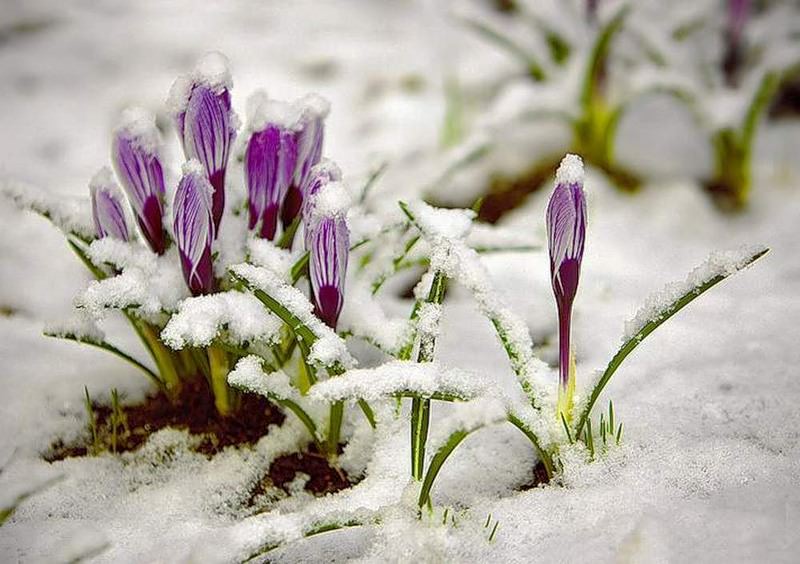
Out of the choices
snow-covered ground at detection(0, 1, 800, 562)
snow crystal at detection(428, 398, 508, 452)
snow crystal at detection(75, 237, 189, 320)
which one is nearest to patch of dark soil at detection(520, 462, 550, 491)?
snow-covered ground at detection(0, 1, 800, 562)

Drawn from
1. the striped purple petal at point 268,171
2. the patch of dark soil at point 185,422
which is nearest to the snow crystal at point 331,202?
the striped purple petal at point 268,171

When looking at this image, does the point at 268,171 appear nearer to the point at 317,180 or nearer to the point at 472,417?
the point at 317,180

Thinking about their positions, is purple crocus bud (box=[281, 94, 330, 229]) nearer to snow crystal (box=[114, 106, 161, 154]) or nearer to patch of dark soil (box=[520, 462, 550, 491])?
snow crystal (box=[114, 106, 161, 154])

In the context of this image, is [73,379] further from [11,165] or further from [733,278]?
[733,278]

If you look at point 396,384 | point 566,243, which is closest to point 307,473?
point 396,384

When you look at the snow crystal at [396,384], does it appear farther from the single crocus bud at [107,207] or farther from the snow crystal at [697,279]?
the single crocus bud at [107,207]

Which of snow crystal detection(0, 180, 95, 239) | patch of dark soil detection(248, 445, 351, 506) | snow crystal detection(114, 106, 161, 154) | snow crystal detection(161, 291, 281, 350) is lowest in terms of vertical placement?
patch of dark soil detection(248, 445, 351, 506)
